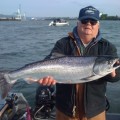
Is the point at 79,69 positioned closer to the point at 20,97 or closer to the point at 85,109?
the point at 85,109

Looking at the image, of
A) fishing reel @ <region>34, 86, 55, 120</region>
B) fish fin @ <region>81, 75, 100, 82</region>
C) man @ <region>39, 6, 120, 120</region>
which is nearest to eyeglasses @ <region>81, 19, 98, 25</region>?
man @ <region>39, 6, 120, 120</region>

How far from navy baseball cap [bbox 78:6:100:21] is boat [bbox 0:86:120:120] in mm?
3178

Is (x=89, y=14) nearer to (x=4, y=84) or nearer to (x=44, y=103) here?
(x=4, y=84)

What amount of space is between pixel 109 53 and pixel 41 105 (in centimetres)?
360

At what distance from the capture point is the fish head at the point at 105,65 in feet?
15.2

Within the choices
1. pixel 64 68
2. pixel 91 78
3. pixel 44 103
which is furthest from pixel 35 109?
pixel 91 78

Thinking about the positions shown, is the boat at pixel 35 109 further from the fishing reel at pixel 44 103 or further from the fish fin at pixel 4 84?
the fish fin at pixel 4 84

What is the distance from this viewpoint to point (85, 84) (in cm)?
469

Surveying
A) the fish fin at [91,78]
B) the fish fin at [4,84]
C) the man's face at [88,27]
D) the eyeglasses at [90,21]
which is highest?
the eyeglasses at [90,21]

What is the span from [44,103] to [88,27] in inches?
149

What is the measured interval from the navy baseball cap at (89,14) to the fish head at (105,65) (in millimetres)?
574

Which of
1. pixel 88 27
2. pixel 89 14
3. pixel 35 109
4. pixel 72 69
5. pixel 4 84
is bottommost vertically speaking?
pixel 35 109

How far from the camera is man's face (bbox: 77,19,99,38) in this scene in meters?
4.64

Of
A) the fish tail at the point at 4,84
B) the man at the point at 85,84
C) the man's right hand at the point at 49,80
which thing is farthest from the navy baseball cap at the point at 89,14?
the fish tail at the point at 4,84
